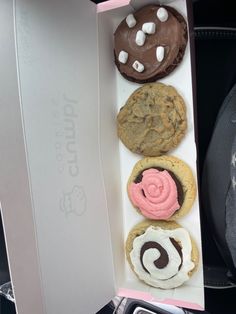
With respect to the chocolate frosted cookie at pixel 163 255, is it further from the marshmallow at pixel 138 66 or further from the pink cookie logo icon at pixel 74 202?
the marshmallow at pixel 138 66

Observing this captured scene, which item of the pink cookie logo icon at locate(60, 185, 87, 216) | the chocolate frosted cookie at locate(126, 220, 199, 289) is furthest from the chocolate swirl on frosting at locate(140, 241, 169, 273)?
the pink cookie logo icon at locate(60, 185, 87, 216)

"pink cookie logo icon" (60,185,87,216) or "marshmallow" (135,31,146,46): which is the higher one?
"marshmallow" (135,31,146,46)

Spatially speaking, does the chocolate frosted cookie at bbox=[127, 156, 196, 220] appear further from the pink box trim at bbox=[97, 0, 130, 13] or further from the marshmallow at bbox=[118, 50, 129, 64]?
the pink box trim at bbox=[97, 0, 130, 13]

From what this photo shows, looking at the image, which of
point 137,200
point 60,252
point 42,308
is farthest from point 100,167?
point 42,308

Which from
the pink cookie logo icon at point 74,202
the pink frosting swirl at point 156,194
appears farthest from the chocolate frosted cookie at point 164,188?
the pink cookie logo icon at point 74,202

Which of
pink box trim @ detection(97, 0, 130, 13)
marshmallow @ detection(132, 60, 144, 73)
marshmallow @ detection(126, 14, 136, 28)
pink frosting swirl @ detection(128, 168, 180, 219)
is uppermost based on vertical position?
pink box trim @ detection(97, 0, 130, 13)

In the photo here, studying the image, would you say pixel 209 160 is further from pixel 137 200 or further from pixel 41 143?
pixel 41 143
